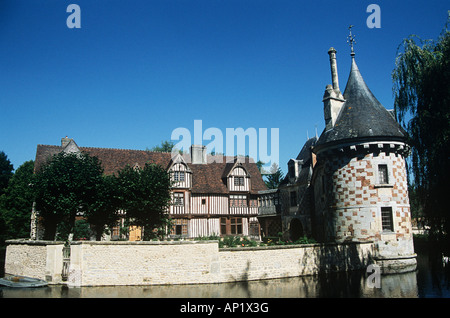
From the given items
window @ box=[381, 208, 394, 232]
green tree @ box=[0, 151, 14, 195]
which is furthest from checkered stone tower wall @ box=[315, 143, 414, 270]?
green tree @ box=[0, 151, 14, 195]

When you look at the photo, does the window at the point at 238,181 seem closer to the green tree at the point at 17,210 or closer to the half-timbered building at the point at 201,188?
the half-timbered building at the point at 201,188

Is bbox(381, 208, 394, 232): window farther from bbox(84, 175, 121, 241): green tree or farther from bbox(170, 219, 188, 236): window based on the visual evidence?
bbox(170, 219, 188, 236): window

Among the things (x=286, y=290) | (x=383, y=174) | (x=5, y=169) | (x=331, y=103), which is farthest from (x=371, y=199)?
(x=5, y=169)

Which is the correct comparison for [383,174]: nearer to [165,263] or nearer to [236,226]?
[165,263]

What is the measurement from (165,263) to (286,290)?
5329mm

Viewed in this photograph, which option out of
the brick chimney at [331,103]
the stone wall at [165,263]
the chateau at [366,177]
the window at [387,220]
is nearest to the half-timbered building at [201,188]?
the stone wall at [165,263]

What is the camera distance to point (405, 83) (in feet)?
54.5

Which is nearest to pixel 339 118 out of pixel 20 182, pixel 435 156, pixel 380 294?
pixel 435 156

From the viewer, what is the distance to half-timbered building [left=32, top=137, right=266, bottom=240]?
30.6 meters

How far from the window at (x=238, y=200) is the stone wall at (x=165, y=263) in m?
15.7

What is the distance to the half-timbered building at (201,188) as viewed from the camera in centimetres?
3064

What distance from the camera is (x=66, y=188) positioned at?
72.0 ft

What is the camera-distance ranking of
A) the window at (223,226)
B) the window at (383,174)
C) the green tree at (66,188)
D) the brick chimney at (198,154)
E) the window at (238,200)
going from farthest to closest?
the brick chimney at (198,154)
the window at (238,200)
the window at (223,226)
the green tree at (66,188)
the window at (383,174)
